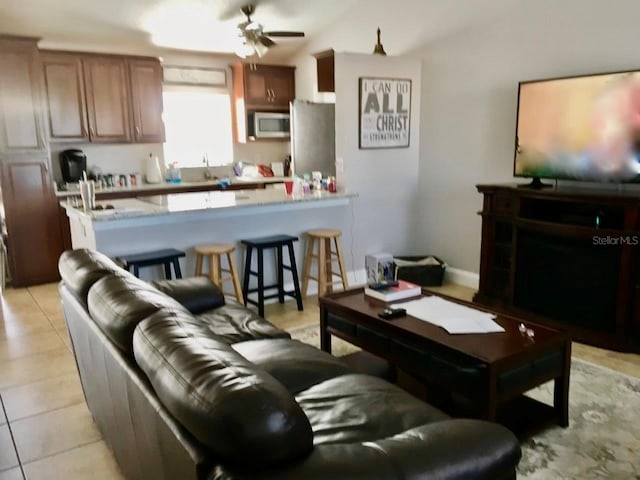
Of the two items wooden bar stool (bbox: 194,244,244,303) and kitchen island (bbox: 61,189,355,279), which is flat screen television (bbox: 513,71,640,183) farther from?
wooden bar stool (bbox: 194,244,244,303)

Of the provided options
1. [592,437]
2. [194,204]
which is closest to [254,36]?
[194,204]

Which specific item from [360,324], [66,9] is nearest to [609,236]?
[360,324]

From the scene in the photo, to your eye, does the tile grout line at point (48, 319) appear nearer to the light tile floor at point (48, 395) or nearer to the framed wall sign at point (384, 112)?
the light tile floor at point (48, 395)

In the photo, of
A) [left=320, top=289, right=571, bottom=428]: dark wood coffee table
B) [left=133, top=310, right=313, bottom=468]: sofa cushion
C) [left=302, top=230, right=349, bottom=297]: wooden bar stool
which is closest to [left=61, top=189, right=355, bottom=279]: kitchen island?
[left=302, top=230, right=349, bottom=297]: wooden bar stool

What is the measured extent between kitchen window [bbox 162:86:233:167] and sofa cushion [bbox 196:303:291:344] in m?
4.13

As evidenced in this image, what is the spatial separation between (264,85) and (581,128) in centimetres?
413

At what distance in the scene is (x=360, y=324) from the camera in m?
2.83

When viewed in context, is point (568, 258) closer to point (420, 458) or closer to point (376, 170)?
point (376, 170)

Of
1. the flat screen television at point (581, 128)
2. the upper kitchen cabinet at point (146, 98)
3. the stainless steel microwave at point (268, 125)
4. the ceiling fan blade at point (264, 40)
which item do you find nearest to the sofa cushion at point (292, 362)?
the flat screen television at point (581, 128)

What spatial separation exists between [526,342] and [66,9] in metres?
5.01

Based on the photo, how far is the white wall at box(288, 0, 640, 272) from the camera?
3.97 m

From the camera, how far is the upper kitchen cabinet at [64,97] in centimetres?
534

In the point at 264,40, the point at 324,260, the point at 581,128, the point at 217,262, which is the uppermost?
the point at 264,40

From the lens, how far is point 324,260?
459 cm
